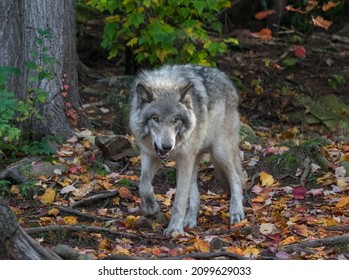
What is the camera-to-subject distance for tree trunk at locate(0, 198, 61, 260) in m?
5.35

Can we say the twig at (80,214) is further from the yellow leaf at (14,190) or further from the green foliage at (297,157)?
the green foliage at (297,157)

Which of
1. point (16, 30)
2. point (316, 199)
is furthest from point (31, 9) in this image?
point (316, 199)

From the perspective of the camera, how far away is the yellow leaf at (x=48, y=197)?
8255mm

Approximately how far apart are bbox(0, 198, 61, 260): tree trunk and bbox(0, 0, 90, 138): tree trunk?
13.3 ft

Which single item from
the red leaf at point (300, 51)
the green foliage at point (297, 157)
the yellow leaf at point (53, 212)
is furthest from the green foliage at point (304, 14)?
the yellow leaf at point (53, 212)

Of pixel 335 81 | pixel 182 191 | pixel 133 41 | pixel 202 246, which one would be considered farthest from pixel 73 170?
pixel 335 81

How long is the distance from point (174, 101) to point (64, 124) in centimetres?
279

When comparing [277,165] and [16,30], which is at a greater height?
[16,30]

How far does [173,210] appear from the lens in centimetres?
762

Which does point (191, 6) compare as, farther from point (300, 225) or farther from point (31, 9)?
point (300, 225)

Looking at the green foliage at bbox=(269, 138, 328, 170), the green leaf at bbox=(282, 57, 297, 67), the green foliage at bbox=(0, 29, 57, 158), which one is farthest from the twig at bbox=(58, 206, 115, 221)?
the green leaf at bbox=(282, 57, 297, 67)

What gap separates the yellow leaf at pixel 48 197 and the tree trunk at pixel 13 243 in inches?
110

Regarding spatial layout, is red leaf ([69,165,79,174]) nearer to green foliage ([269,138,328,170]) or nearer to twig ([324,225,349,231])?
green foliage ([269,138,328,170])

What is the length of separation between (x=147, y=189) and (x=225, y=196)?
1707 mm
